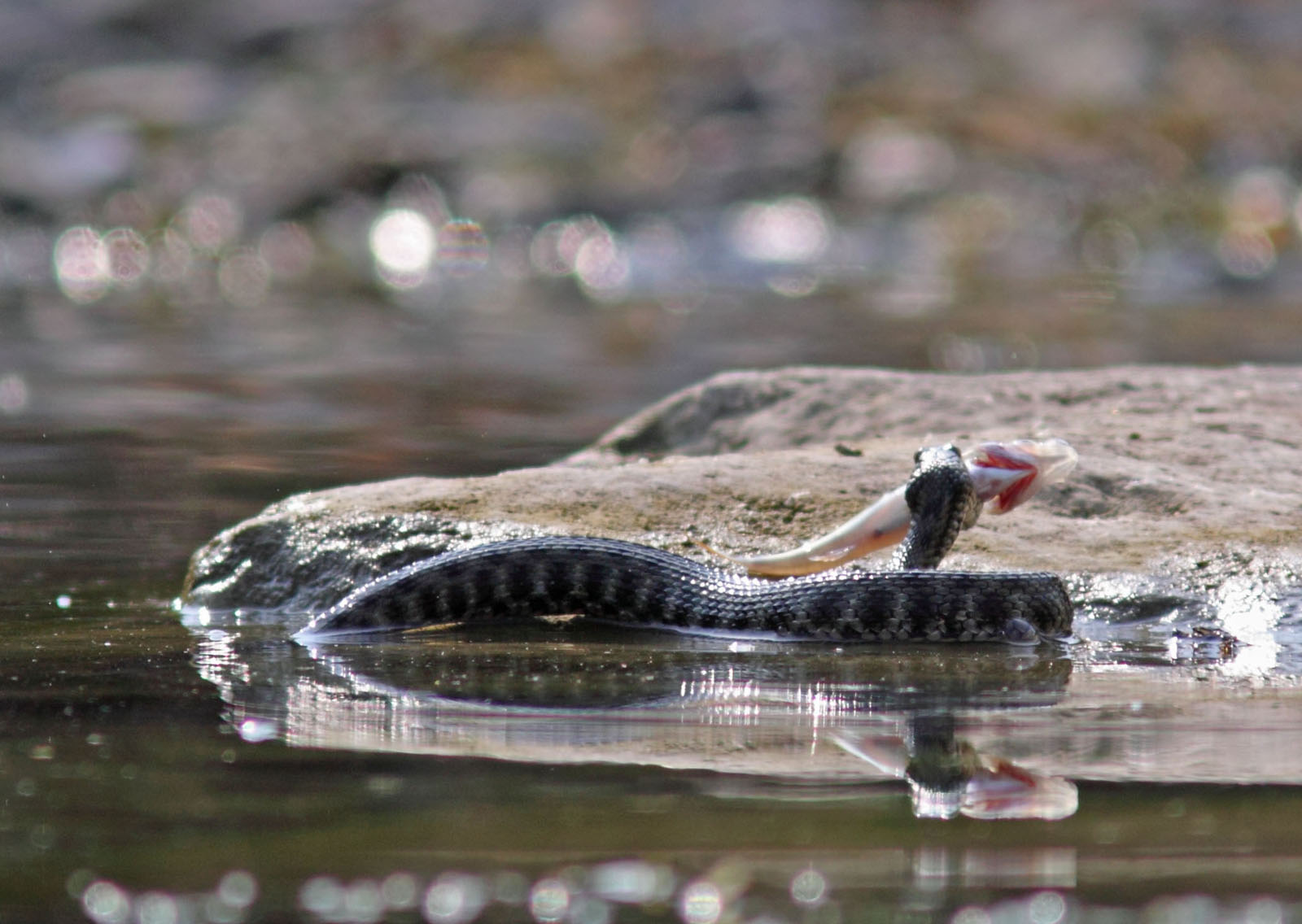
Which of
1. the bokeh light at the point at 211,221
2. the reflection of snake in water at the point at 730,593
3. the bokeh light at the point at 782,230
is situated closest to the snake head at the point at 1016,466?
the reflection of snake in water at the point at 730,593

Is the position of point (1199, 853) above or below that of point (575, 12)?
below

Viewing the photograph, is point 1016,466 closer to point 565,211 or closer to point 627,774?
point 627,774

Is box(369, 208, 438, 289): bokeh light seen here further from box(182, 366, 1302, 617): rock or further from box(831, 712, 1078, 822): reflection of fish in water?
box(831, 712, 1078, 822): reflection of fish in water

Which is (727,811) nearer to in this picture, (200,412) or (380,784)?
(380,784)

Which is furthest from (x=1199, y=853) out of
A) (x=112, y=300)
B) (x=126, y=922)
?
(x=112, y=300)

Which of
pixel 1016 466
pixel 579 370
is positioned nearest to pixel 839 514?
pixel 1016 466

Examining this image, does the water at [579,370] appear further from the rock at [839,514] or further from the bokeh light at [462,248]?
the rock at [839,514]

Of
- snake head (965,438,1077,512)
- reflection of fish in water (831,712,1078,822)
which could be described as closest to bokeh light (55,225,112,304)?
snake head (965,438,1077,512)
